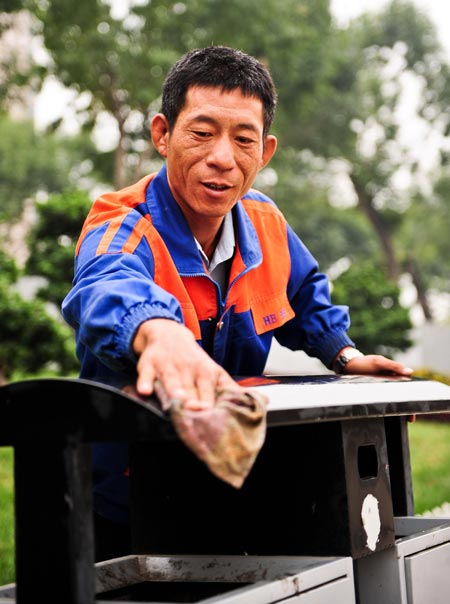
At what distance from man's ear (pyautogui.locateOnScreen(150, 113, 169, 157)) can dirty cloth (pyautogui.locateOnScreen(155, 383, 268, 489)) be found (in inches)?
40.1

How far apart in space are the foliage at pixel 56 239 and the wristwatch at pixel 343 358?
7.76m

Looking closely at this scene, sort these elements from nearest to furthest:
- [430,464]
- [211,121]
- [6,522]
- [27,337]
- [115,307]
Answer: [115,307] < [211,121] < [6,522] < [430,464] < [27,337]

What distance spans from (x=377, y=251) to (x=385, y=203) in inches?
216

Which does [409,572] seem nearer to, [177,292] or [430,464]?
[177,292]

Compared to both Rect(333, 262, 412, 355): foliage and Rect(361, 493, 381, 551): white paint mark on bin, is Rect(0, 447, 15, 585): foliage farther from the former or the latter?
Rect(333, 262, 412, 355): foliage

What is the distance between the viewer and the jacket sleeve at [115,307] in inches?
58.7

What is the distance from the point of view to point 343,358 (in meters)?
2.35

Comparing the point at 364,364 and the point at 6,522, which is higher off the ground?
the point at 364,364

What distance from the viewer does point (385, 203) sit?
3130 cm

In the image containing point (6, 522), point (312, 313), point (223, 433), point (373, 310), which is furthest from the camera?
point (373, 310)

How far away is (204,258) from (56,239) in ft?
27.1

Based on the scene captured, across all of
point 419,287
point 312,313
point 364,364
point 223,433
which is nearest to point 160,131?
point 312,313

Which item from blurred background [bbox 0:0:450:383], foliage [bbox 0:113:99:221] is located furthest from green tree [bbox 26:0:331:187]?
foliage [bbox 0:113:99:221]

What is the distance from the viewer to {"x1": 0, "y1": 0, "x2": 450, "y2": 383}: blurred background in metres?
10.1
